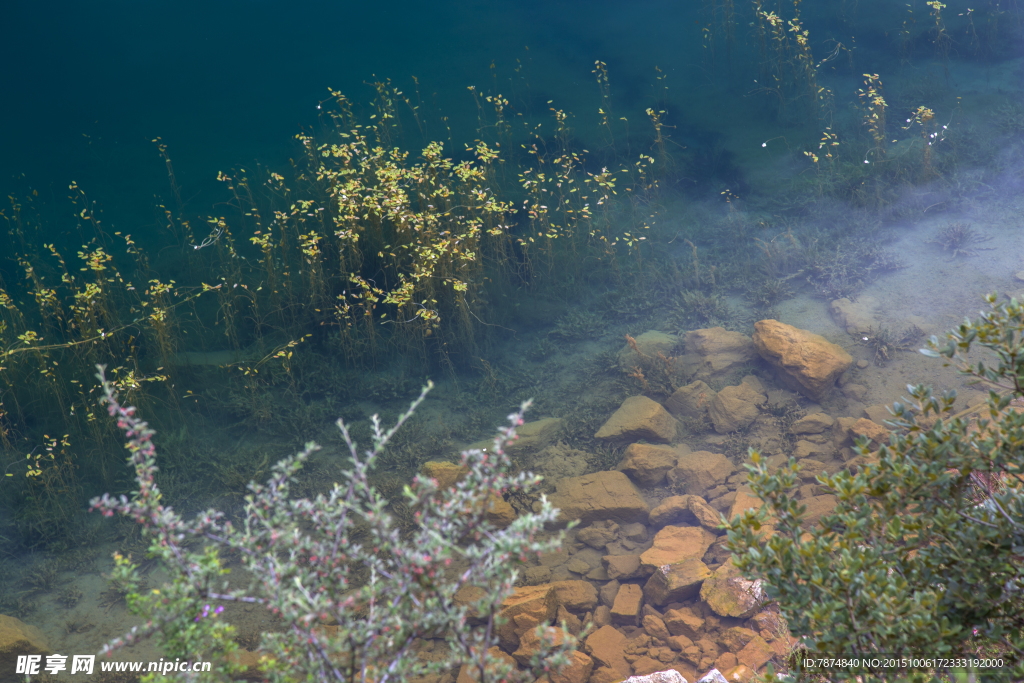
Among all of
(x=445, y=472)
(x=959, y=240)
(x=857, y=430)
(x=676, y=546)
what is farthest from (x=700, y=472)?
(x=959, y=240)

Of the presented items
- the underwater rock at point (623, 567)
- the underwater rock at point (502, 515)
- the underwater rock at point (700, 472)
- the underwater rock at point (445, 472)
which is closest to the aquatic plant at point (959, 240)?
the underwater rock at point (700, 472)

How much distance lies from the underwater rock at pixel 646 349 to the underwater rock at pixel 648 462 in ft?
3.16

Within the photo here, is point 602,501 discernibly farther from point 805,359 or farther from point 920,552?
point 920,552

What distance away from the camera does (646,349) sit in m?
5.26

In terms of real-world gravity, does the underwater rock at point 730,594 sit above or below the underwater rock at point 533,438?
below

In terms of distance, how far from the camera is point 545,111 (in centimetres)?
863

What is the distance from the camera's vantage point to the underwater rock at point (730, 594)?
10.6 ft

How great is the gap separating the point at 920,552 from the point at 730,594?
1.63 metres

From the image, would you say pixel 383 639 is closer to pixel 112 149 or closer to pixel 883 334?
pixel 883 334

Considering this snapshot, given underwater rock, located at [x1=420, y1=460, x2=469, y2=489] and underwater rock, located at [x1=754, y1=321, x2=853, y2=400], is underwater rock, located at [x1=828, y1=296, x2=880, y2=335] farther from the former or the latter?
underwater rock, located at [x1=420, y1=460, x2=469, y2=489]

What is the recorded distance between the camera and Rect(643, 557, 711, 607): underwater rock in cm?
340

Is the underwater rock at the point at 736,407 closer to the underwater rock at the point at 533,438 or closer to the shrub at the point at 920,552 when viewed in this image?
the underwater rock at the point at 533,438

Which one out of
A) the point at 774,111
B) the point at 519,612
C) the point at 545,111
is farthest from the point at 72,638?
the point at 774,111

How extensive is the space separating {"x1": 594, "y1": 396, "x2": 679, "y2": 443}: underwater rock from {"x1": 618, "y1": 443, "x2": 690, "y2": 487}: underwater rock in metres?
0.19
